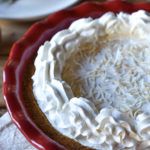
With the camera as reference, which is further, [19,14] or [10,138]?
[19,14]

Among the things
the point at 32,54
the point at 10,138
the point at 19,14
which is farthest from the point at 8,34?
the point at 10,138

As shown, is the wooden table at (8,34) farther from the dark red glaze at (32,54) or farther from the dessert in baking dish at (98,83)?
the dessert in baking dish at (98,83)

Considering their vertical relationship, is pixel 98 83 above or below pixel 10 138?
above

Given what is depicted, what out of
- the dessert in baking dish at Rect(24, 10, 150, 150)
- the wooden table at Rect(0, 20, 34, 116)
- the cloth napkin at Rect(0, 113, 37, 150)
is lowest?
the cloth napkin at Rect(0, 113, 37, 150)

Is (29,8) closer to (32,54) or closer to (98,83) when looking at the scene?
(32,54)

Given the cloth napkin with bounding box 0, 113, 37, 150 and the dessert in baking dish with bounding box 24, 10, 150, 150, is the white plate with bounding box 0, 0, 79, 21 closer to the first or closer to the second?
the dessert in baking dish with bounding box 24, 10, 150, 150

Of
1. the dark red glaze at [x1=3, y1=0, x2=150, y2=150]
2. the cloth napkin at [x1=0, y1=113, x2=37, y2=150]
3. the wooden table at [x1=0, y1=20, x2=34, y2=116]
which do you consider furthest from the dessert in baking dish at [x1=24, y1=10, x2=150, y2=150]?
the wooden table at [x1=0, y1=20, x2=34, y2=116]

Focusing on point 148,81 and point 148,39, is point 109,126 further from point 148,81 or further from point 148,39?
point 148,39
